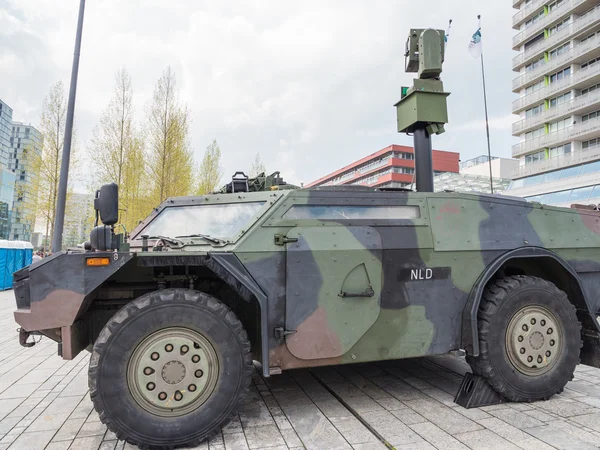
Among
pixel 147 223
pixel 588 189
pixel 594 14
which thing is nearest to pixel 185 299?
pixel 147 223

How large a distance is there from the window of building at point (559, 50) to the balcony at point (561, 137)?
6735 millimetres

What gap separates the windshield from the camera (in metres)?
3.83

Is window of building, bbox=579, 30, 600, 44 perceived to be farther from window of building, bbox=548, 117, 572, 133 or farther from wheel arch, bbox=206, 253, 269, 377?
wheel arch, bbox=206, 253, 269, 377

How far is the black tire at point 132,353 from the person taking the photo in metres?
3.07

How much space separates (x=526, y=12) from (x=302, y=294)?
47.3 m

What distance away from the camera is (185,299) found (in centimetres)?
327

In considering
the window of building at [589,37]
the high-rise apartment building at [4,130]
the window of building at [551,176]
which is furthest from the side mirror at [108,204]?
the high-rise apartment building at [4,130]

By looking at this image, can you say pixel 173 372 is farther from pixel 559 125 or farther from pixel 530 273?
pixel 559 125

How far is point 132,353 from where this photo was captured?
3.17m

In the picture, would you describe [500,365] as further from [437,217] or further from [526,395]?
[437,217]

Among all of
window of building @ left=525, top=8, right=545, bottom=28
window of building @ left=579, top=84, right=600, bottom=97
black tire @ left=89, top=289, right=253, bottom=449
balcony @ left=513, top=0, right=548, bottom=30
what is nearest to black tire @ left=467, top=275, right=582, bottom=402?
black tire @ left=89, top=289, right=253, bottom=449

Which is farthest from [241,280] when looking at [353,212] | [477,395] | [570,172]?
[570,172]

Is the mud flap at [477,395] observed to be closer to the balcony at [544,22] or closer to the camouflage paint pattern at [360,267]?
the camouflage paint pattern at [360,267]

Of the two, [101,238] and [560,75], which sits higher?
[560,75]
